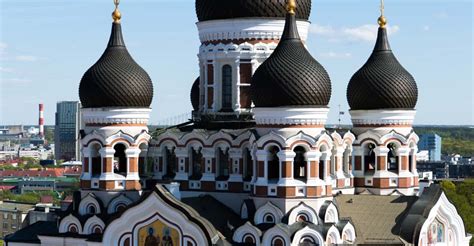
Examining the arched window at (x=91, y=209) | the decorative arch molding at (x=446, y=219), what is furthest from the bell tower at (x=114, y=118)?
the decorative arch molding at (x=446, y=219)

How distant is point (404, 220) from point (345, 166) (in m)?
3.99

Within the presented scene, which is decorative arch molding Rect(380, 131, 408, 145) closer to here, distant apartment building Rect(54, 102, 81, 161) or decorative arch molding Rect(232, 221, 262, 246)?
decorative arch molding Rect(232, 221, 262, 246)

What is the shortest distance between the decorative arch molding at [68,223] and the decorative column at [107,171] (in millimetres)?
1212

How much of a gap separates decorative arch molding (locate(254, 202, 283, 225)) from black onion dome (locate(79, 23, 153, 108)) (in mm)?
5450

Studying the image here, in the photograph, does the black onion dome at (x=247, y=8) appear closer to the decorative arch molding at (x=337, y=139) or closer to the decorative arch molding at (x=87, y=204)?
the decorative arch molding at (x=337, y=139)

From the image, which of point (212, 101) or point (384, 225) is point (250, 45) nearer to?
point (212, 101)

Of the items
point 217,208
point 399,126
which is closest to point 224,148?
point 217,208

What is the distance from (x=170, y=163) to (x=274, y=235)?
569 cm

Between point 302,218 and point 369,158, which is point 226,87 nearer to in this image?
point 369,158

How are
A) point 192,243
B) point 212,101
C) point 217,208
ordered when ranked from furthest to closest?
point 212,101 < point 217,208 < point 192,243

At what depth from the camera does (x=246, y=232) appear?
2880cm

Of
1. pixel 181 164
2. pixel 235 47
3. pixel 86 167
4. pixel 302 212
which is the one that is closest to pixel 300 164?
pixel 302 212

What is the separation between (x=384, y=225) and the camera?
30922 mm

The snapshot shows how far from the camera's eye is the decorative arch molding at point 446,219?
3056 centimetres
